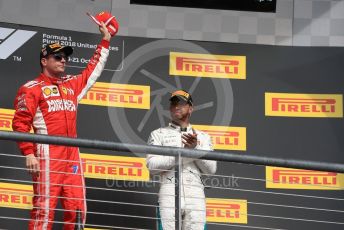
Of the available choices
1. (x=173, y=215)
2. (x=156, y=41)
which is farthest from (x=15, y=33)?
(x=173, y=215)

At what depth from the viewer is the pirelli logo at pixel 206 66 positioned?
6598mm

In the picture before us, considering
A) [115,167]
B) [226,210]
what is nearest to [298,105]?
[226,210]

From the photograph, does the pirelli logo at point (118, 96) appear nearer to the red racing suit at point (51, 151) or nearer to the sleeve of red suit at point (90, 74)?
the sleeve of red suit at point (90, 74)

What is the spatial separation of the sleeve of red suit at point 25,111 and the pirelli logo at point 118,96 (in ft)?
4.18

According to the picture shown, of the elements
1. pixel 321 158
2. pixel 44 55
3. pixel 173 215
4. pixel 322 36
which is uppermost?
pixel 322 36

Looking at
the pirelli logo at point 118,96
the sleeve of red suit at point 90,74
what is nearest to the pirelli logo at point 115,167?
the pirelli logo at point 118,96

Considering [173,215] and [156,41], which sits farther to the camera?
[156,41]

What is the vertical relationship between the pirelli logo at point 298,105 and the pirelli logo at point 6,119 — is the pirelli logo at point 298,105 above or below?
above

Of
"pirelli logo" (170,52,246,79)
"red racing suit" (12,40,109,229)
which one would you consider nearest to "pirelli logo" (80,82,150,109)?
"pirelli logo" (170,52,246,79)

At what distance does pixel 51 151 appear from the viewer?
5.04m

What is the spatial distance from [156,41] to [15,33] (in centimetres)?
107

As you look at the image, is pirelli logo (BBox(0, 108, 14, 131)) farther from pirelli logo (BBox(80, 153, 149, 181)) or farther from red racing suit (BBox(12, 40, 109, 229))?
red racing suit (BBox(12, 40, 109, 229))

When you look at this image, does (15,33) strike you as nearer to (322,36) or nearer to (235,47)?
(235,47)

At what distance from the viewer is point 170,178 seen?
520 cm
